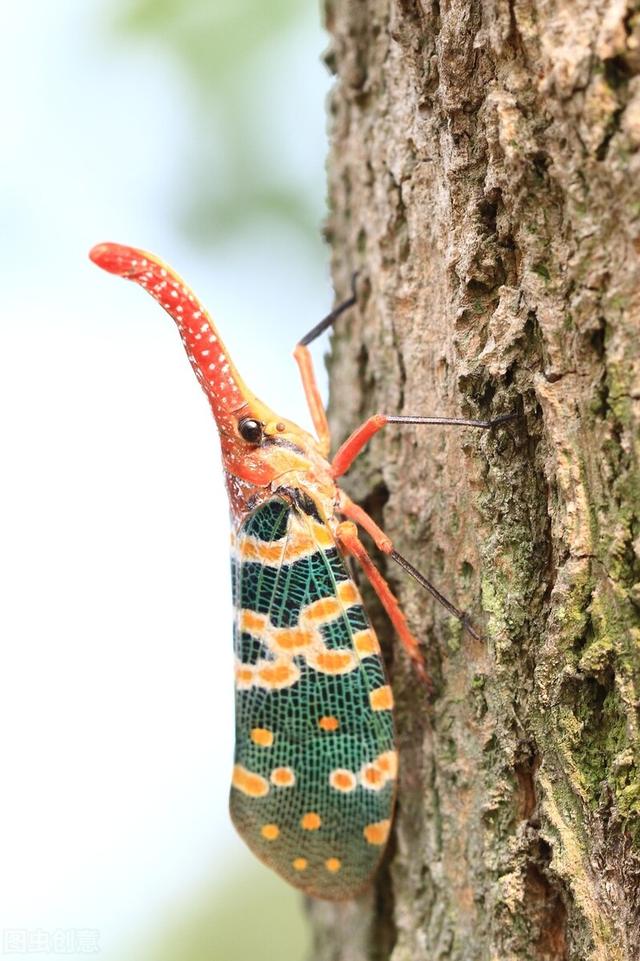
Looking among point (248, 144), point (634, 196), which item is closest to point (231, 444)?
point (634, 196)

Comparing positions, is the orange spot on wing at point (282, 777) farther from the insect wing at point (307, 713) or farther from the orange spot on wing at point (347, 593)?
the orange spot on wing at point (347, 593)

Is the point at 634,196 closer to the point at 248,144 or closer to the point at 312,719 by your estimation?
the point at 312,719

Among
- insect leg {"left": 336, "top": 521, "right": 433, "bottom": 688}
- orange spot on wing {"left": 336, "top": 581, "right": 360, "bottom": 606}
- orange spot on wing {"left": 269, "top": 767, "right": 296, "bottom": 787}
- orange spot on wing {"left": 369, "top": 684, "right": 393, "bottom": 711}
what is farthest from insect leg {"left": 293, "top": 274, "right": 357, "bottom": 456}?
orange spot on wing {"left": 269, "top": 767, "right": 296, "bottom": 787}

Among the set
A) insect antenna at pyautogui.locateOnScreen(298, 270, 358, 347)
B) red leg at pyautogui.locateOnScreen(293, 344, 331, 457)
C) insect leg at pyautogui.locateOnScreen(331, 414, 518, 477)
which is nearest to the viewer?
insect leg at pyautogui.locateOnScreen(331, 414, 518, 477)

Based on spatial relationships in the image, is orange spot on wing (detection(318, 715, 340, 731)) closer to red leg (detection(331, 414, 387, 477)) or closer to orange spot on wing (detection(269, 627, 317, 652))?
orange spot on wing (detection(269, 627, 317, 652))

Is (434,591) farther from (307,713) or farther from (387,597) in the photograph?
(307,713)

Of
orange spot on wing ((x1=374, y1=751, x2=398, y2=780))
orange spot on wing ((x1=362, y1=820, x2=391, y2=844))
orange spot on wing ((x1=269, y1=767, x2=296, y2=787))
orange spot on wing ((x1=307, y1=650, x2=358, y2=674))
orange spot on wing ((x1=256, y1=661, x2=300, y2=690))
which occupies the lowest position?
orange spot on wing ((x1=362, y1=820, x2=391, y2=844))
